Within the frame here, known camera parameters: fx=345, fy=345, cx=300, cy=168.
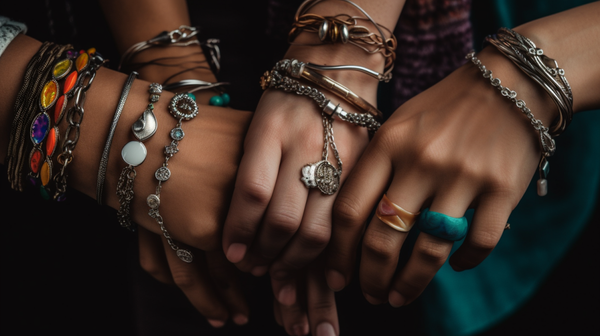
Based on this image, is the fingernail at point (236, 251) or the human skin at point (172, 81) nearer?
the fingernail at point (236, 251)

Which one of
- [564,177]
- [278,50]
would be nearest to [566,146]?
[564,177]

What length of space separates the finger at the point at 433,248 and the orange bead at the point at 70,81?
2.42ft

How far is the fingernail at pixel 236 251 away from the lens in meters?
0.69

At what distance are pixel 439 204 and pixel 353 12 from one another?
45 cm

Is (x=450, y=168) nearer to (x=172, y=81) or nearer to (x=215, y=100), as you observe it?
(x=215, y=100)

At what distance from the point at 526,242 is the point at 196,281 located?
880 millimetres

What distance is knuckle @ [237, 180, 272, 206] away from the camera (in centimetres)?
62

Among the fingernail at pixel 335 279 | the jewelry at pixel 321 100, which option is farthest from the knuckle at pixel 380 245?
the jewelry at pixel 321 100

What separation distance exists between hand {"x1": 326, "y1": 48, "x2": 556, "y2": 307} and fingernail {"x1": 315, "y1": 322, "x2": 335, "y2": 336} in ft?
0.83

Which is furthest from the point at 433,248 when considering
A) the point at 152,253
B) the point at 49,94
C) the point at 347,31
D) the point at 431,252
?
the point at 49,94

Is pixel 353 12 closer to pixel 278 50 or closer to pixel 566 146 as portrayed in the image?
pixel 278 50

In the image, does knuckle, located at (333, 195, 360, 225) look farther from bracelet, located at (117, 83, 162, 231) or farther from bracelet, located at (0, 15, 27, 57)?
bracelet, located at (0, 15, 27, 57)

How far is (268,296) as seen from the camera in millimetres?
1145

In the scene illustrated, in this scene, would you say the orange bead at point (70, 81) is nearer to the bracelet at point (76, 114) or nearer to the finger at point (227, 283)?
the bracelet at point (76, 114)
